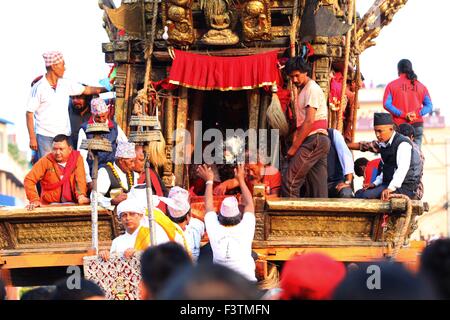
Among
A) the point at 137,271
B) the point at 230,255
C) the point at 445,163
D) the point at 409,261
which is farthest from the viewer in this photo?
the point at 445,163

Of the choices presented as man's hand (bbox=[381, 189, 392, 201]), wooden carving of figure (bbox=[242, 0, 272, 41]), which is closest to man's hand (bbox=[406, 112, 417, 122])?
wooden carving of figure (bbox=[242, 0, 272, 41])

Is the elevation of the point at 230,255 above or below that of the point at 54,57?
below

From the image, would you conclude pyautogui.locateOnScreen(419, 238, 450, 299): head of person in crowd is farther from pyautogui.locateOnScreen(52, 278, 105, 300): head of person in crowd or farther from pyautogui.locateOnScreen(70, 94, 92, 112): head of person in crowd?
pyautogui.locateOnScreen(70, 94, 92, 112): head of person in crowd

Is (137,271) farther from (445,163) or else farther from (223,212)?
(445,163)

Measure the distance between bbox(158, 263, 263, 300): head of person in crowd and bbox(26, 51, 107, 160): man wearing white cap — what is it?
10910mm

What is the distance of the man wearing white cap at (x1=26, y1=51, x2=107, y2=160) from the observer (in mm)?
16984

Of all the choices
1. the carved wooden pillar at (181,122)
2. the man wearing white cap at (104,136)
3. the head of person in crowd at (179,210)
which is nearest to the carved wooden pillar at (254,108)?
the carved wooden pillar at (181,122)

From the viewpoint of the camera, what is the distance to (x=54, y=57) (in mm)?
17047

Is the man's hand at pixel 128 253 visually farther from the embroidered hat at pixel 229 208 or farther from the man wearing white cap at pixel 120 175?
the man wearing white cap at pixel 120 175

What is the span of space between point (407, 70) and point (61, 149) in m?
4.79
